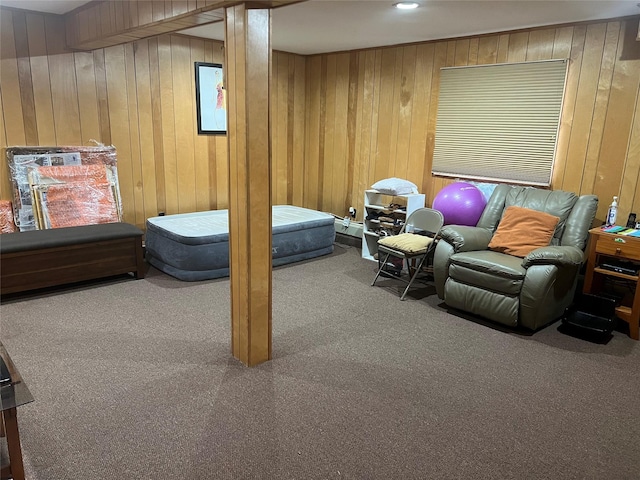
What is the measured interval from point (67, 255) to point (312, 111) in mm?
3498

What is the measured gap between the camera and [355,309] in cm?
379

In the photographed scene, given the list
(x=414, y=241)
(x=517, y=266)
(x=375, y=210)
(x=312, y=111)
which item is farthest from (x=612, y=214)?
(x=312, y=111)

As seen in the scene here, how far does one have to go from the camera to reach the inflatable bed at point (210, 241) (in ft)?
13.9

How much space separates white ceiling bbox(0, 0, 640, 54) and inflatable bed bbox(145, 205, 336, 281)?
188cm

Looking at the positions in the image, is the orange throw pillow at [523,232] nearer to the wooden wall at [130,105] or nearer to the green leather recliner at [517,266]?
the green leather recliner at [517,266]

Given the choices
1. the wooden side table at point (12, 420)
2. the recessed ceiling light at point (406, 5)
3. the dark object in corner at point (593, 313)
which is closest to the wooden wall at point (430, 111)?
the dark object in corner at point (593, 313)

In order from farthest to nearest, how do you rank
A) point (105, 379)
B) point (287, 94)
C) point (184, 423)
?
point (287, 94) < point (105, 379) < point (184, 423)

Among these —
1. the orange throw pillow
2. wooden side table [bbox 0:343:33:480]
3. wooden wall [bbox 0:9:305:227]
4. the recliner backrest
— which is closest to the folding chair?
the recliner backrest

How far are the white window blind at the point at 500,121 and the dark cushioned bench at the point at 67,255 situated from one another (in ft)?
10.3

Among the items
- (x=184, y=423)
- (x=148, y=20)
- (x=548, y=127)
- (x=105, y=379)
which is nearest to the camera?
(x=184, y=423)

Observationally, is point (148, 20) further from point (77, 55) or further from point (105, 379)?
point (105, 379)

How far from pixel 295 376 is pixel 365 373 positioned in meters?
0.42

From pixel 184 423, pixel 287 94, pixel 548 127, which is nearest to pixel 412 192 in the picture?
pixel 548 127

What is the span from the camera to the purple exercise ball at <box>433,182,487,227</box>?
4.22 meters
